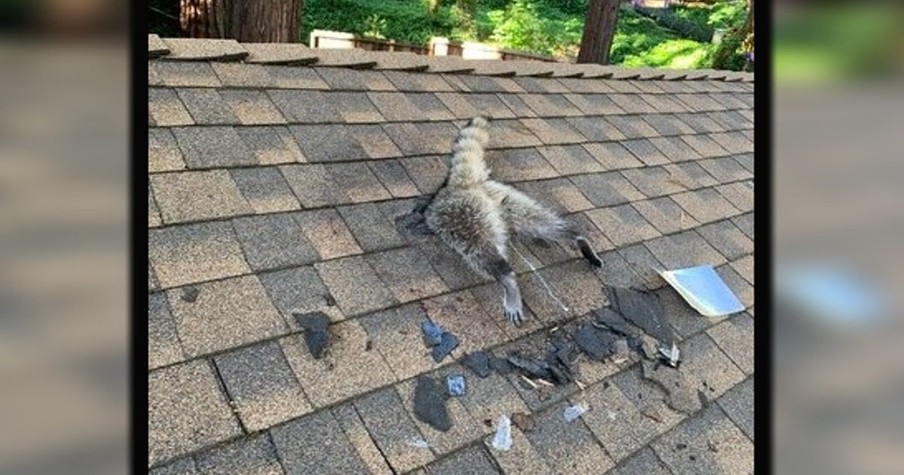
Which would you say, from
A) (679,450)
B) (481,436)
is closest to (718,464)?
(679,450)

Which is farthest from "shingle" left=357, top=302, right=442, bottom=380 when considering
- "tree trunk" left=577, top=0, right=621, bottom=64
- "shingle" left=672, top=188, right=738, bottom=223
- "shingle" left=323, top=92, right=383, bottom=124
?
"tree trunk" left=577, top=0, right=621, bottom=64

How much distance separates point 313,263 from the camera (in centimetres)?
153

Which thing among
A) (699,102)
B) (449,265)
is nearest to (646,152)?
(699,102)

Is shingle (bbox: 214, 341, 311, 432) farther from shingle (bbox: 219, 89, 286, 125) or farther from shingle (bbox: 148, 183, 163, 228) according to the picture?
shingle (bbox: 219, 89, 286, 125)

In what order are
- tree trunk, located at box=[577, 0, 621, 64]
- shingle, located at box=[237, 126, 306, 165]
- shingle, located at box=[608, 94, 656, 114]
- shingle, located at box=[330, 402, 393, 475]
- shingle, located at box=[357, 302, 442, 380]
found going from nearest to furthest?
1. shingle, located at box=[330, 402, 393, 475]
2. shingle, located at box=[357, 302, 442, 380]
3. shingle, located at box=[237, 126, 306, 165]
4. shingle, located at box=[608, 94, 656, 114]
5. tree trunk, located at box=[577, 0, 621, 64]

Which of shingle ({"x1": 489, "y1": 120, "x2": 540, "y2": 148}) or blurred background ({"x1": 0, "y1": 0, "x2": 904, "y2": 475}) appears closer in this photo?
blurred background ({"x1": 0, "y1": 0, "x2": 904, "y2": 475})

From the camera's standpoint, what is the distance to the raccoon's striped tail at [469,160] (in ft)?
6.79

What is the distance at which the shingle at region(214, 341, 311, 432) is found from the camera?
115 centimetres

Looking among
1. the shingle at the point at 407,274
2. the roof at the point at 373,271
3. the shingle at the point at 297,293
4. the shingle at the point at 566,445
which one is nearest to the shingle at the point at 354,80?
the roof at the point at 373,271

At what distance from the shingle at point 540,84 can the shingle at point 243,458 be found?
2.37 meters

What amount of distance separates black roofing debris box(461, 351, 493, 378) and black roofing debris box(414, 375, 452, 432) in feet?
0.35

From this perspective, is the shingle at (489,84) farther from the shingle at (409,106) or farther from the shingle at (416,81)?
the shingle at (409,106)
